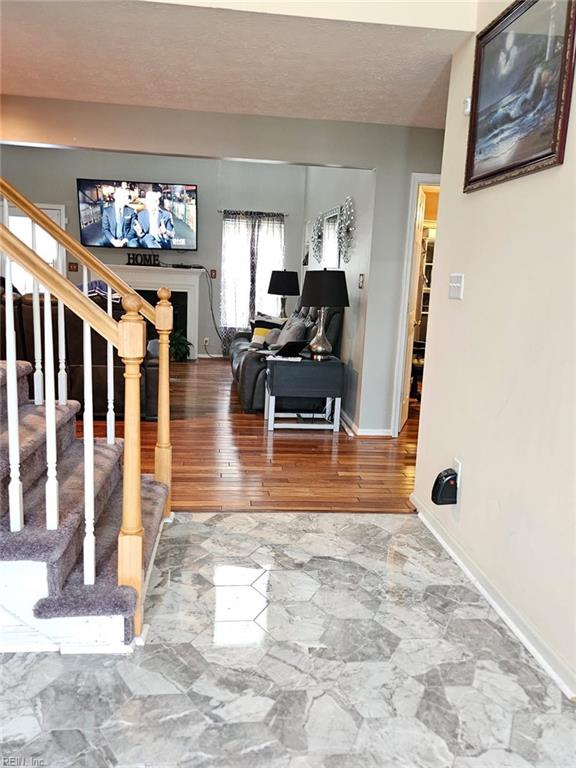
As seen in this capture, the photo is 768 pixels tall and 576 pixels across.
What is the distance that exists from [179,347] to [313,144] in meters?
4.31

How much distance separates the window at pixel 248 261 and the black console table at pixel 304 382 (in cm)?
378

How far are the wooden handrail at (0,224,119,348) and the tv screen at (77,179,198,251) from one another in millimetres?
6699

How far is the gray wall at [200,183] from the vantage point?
803 centimetres

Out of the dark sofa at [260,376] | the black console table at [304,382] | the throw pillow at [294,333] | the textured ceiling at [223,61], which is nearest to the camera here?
the textured ceiling at [223,61]

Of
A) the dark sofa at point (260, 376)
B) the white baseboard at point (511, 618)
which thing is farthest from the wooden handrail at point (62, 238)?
the dark sofa at point (260, 376)

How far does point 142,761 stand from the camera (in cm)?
155

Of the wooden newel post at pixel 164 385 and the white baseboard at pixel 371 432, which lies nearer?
the wooden newel post at pixel 164 385

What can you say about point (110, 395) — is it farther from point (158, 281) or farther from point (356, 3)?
point (158, 281)

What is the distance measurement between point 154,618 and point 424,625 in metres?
1.01

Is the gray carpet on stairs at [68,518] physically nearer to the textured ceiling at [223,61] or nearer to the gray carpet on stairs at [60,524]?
the gray carpet on stairs at [60,524]

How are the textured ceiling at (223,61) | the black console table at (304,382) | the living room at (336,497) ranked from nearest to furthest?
the living room at (336,497)
the textured ceiling at (223,61)
the black console table at (304,382)

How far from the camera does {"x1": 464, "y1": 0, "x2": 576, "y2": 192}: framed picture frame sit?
1994 millimetres

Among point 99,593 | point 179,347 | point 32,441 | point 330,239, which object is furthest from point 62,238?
point 179,347

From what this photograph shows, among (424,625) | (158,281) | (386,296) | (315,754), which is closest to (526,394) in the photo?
(424,625)
